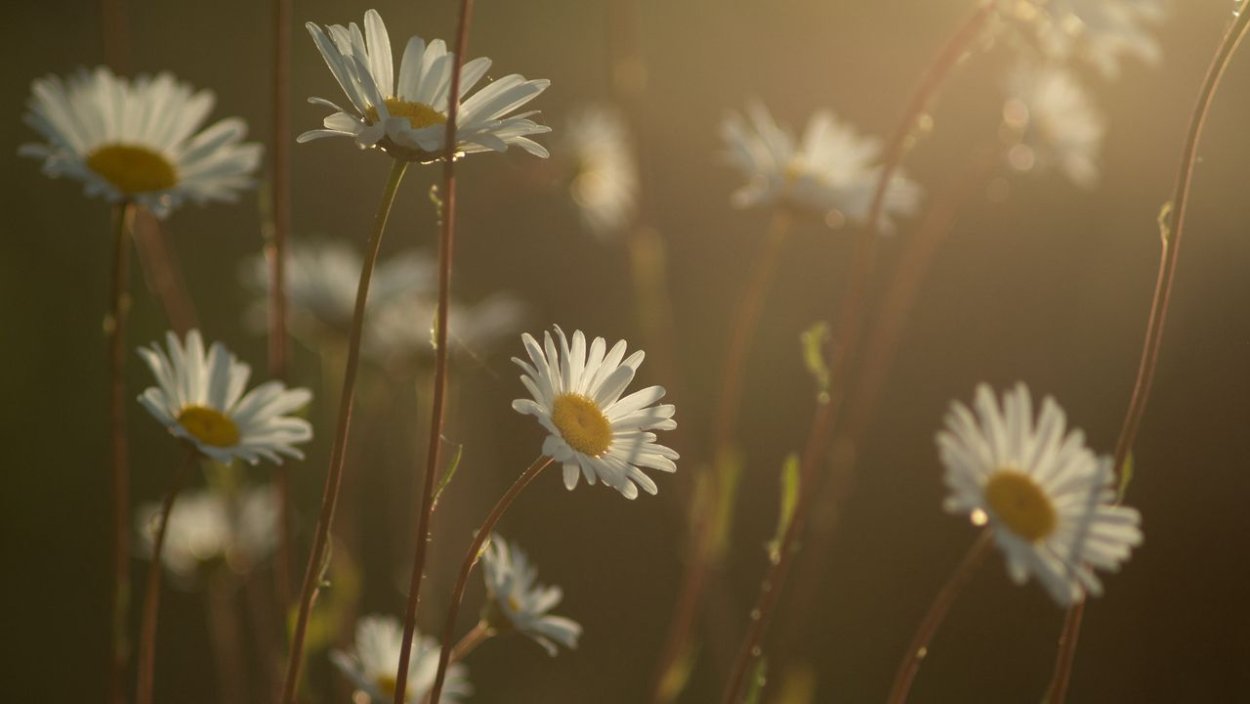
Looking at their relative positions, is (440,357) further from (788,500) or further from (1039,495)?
(1039,495)

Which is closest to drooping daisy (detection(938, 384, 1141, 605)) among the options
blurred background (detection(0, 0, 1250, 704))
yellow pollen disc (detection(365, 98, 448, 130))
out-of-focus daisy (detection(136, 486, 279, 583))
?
yellow pollen disc (detection(365, 98, 448, 130))

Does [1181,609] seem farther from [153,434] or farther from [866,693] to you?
[153,434]

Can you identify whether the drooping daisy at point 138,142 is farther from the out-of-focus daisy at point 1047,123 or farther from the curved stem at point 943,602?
the out-of-focus daisy at point 1047,123

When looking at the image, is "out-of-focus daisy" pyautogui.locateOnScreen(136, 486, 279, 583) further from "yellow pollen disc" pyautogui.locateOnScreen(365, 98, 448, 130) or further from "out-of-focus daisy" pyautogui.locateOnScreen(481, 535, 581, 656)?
"yellow pollen disc" pyautogui.locateOnScreen(365, 98, 448, 130)

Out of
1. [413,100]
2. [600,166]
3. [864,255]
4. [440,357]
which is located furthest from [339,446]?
[600,166]

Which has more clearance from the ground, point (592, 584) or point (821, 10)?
point (821, 10)

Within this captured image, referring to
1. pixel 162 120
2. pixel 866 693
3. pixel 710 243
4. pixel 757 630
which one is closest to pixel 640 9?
pixel 710 243
